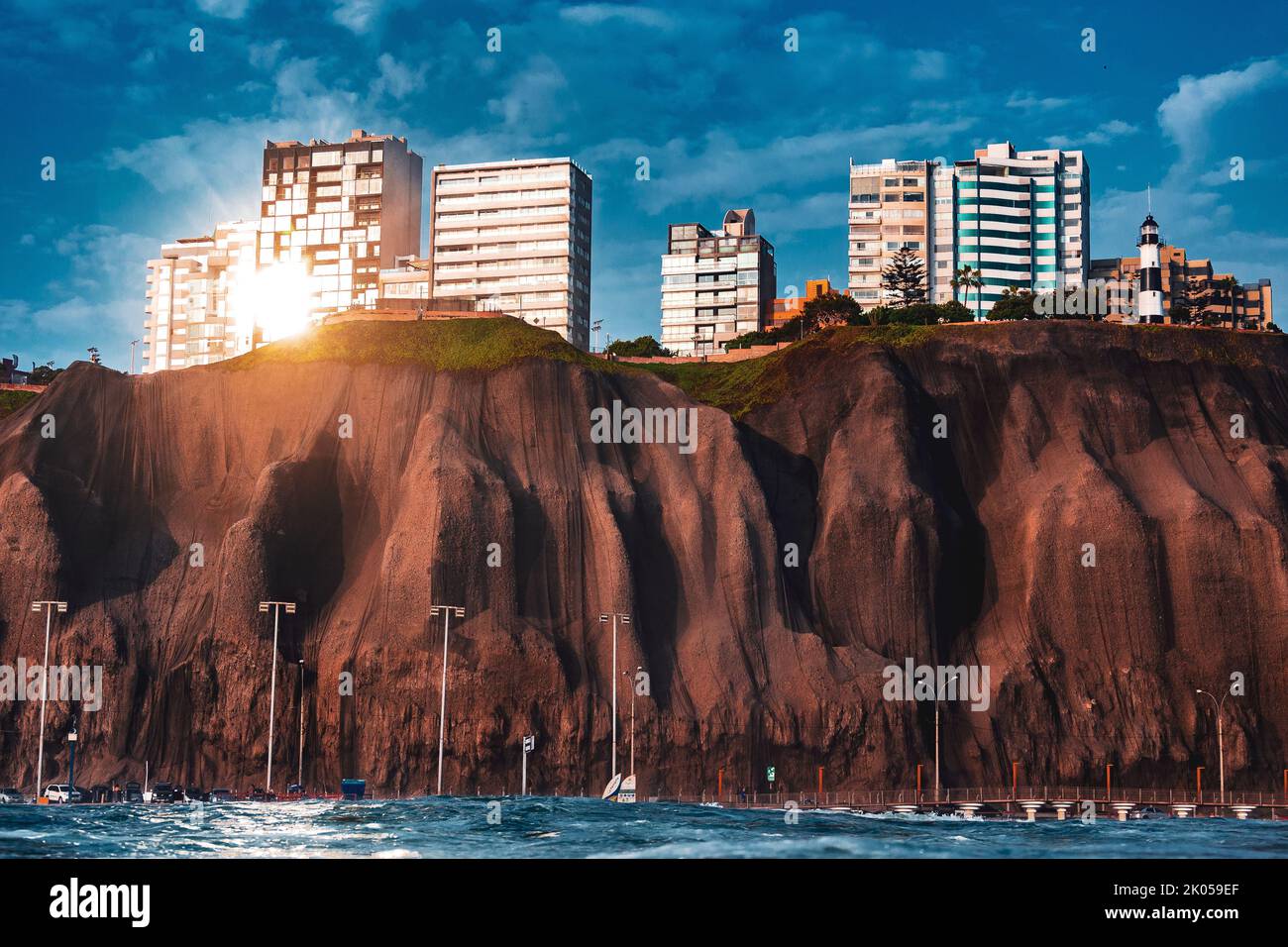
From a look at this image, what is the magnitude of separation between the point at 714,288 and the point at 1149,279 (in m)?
82.9

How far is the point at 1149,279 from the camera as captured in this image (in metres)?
121

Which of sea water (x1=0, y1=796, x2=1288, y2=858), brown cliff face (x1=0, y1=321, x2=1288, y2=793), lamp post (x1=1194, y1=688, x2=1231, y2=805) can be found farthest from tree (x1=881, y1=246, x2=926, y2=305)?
sea water (x1=0, y1=796, x2=1288, y2=858)

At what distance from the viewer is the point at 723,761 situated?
85375mm

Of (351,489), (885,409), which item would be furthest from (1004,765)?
(351,489)

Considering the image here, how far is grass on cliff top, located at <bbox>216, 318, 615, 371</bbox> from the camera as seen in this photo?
107 metres

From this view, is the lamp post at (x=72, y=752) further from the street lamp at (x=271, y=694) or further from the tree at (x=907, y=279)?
the tree at (x=907, y=279)

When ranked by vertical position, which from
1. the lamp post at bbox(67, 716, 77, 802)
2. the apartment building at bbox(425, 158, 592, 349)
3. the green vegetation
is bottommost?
the lamp post at bbox(67, 716, 77, 802)

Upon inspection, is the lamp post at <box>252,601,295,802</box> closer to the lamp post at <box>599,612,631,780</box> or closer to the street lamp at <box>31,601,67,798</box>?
the street lamp at <box>31,601,67,798</box>

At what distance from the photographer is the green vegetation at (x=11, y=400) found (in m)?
118

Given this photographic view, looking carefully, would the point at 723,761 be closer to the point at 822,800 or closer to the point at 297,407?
the point at 822,800

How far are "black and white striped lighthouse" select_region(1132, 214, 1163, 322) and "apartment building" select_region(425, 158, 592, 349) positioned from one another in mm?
87504

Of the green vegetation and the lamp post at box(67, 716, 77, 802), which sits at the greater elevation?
the green vegetation

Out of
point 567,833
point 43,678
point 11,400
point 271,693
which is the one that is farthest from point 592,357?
point 567,833

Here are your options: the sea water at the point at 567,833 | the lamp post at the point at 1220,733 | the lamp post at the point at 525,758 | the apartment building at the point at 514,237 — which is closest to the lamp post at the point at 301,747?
the sea water at the point at 567,833
